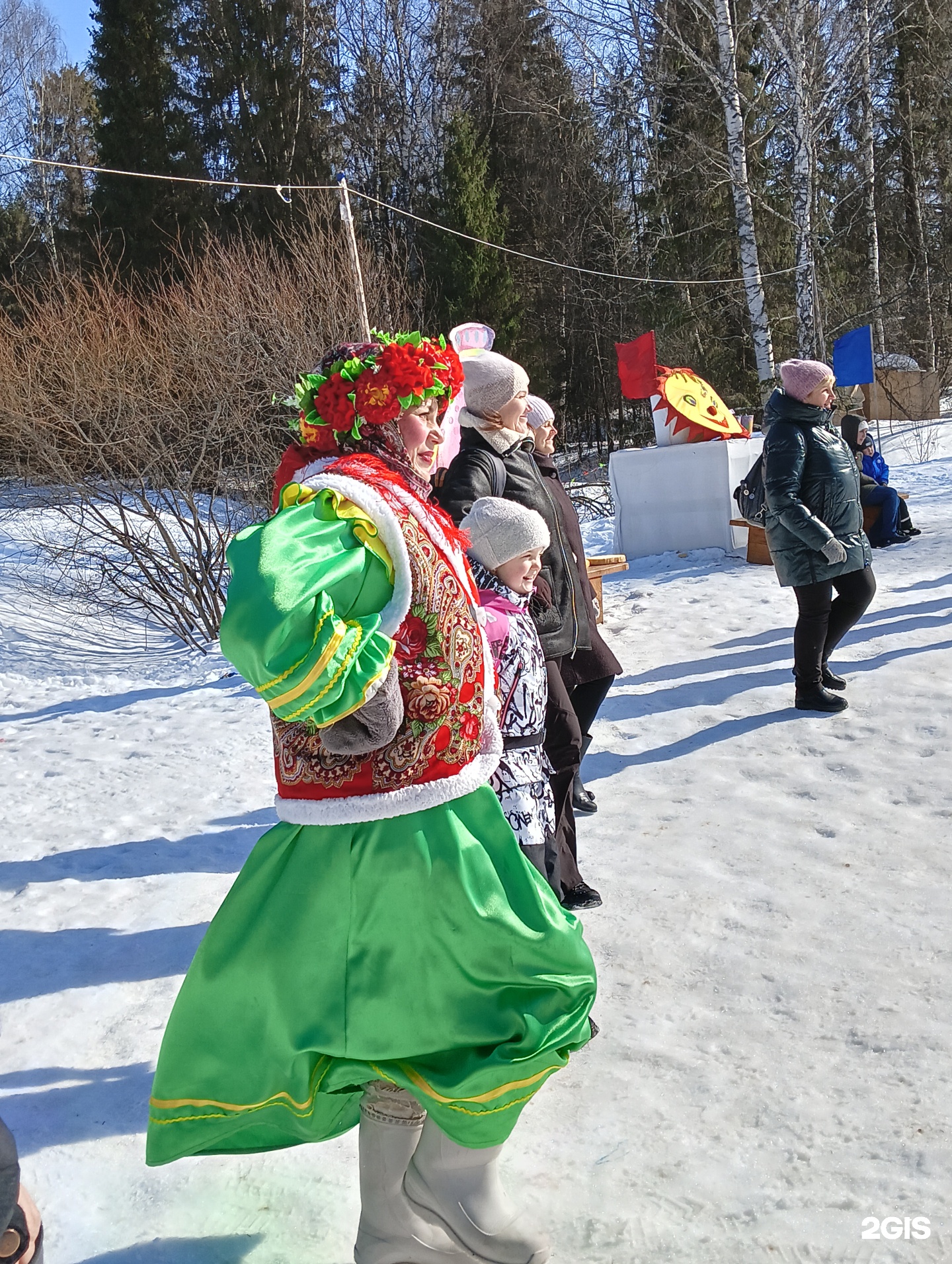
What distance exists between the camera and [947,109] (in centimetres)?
2298

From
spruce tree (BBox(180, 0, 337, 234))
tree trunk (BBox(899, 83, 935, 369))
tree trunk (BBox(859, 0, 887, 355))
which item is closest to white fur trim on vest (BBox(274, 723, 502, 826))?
tree trunk (BBox(859, 0, 887, 355))

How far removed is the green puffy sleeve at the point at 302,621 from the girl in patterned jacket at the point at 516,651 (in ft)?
3.19

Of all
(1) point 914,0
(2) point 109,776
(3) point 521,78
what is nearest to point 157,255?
(3) point 521,78

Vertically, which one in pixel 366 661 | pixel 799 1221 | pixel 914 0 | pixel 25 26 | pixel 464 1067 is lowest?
pixel 799 1221

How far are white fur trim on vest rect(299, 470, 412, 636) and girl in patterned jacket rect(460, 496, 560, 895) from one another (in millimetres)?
848

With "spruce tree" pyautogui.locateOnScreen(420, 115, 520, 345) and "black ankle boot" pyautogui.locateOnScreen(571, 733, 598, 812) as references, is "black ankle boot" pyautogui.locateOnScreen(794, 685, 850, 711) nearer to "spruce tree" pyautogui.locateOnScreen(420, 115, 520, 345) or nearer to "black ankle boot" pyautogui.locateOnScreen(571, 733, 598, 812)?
"black ankle boot" pyautogui.locateOnScreen(571, 733, 598, 812)

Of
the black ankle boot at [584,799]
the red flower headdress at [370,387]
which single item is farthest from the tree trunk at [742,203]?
the red flower headdress at [370,387]

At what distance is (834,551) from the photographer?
4.85 metres

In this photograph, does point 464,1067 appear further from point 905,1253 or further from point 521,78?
point 521,78

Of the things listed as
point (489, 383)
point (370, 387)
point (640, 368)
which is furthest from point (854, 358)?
point (370, 387)

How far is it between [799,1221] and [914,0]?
20.5 meters

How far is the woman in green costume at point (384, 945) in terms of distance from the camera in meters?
1.67

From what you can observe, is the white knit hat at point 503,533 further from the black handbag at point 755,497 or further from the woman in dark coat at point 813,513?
the black handbag at point 755,497

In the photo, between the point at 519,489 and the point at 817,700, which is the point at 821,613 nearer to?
the point at 817,700
